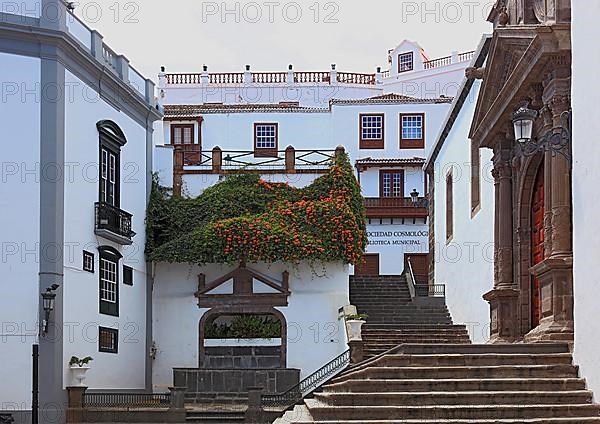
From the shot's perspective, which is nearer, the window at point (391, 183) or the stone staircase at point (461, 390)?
the stone staircase at point (461, 390)

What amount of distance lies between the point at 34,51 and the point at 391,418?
1291cm

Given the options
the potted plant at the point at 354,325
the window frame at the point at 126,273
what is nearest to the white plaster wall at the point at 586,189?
the potted plant at the point at 354,325

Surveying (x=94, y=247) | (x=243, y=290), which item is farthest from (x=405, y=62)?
(x=94, y=247)

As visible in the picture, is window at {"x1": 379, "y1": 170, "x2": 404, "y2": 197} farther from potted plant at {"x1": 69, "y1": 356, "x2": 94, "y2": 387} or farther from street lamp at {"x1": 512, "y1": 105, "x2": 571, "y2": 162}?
street lamp at {"x1": 512, "y1": 105, "x2": 571, "y2": 162}

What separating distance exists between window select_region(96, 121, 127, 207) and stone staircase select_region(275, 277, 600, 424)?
38.4ft

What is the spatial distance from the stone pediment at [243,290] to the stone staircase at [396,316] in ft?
6.24

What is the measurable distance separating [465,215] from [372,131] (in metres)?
17.8

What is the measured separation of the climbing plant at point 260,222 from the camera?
2731 cm

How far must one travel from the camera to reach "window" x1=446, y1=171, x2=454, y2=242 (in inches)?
1079

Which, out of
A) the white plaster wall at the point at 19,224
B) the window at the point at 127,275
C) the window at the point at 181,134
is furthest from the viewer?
the window at the point at 181,134

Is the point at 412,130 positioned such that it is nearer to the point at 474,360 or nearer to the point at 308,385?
the point at 308,385

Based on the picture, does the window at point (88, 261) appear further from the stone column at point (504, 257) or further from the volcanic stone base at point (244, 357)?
the stone column at point (504, 257)

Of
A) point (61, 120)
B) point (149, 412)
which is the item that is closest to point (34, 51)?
point (61, 120)

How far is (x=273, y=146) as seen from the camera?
41812mm
